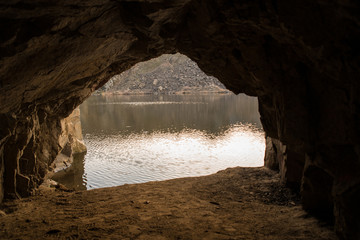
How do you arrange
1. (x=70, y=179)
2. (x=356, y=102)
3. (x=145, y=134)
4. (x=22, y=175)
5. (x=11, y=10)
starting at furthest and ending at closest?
(x=145, y=134), (x=70, y=179), (x=22, y=175), (x=356, y=102), (x=11, y=10)

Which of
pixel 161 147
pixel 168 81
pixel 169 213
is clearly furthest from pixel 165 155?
pixel 168 81

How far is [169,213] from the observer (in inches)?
269

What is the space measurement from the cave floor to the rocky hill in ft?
277

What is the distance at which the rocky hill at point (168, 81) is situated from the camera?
9425 cm

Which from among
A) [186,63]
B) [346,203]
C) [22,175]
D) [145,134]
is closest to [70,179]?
[22,175]

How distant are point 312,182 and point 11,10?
22.7 ft

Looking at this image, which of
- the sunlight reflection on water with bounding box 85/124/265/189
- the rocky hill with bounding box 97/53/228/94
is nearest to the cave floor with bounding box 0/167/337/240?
the sunlight reflection on water with bounding box 85/124/265/189

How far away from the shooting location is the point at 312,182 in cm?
665

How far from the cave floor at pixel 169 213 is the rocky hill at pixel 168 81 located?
8433cm

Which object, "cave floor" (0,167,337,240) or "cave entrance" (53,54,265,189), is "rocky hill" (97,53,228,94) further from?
"cave floor" (0,167,337,240)

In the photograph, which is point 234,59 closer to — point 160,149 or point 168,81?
point 160,149

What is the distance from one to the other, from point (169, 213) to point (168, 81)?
93.0 m

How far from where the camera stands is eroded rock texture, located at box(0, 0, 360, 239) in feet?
13.5

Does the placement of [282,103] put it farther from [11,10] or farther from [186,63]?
[186,63]
